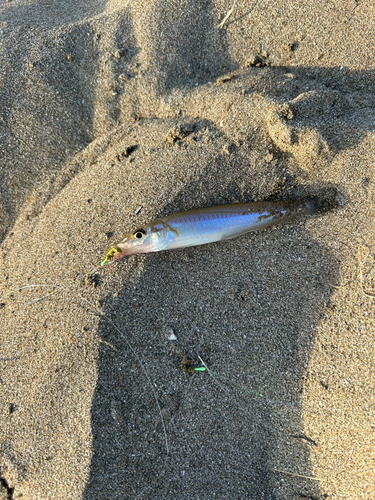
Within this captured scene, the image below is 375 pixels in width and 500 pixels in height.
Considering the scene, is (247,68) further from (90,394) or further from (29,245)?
(90,394)

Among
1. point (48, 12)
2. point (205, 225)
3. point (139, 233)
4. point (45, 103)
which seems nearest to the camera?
point (139, 233)

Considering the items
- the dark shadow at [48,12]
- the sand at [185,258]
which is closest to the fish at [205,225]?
the sand at [185,258]

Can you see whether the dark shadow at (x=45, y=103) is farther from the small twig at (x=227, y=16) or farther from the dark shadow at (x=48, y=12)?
the small twig at (x=227, y=16)

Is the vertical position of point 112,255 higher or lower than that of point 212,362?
higher

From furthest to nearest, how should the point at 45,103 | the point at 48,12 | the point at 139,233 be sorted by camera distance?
the point at 48,12
the point at 45,103
the point at 139,233

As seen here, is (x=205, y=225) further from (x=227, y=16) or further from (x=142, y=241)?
(x=227, y=16)

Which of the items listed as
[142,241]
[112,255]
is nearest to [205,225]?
[142,241]

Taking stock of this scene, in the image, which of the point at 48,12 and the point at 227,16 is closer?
the point at 227,16
